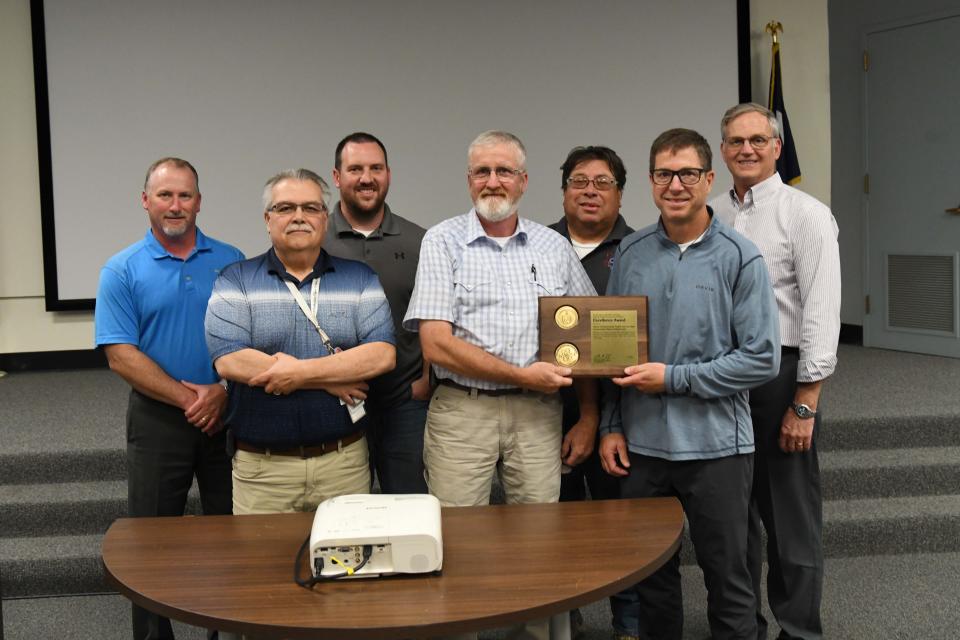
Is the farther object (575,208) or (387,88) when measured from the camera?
(387,88)

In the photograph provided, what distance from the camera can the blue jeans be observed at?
3029 millimetres

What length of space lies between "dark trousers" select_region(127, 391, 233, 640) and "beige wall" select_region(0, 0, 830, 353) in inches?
148

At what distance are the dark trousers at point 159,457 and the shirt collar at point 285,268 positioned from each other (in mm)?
612

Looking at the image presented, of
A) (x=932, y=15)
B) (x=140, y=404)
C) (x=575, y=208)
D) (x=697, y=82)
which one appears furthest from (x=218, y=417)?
(x=932, y=15)

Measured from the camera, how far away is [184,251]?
290cm

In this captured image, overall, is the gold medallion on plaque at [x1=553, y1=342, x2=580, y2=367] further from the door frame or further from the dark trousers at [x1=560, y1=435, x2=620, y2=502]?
the door frame

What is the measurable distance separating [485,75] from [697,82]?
A: 1.44 metres

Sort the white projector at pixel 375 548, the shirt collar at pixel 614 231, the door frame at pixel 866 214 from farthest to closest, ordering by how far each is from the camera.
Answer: the door frame at pixel 866 214 < the shirt collar at pixel 614 231 < the white projector at pixel 375 548

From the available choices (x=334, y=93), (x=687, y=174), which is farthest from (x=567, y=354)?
(x=334, y=93)

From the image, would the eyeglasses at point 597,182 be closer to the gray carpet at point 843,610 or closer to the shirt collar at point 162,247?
the shirt collar at point 162,247

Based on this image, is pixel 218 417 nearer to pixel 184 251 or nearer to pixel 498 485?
pixel 184 251

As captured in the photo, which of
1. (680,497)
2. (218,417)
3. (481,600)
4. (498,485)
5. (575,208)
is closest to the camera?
(481,600)

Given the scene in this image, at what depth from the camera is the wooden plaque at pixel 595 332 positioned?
250 cm

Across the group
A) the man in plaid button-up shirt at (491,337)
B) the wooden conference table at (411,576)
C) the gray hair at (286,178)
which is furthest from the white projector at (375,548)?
the gray hair at (286,178)
